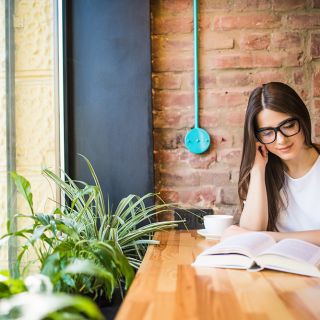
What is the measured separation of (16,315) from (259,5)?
1901mm

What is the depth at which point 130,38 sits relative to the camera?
1.96 meters

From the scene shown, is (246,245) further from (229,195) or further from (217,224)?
(229,195)

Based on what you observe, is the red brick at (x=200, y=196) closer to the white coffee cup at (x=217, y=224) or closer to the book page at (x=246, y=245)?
the white coffee cup at (x=217, y=224)

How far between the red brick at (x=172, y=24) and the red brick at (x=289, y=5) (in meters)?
0.45

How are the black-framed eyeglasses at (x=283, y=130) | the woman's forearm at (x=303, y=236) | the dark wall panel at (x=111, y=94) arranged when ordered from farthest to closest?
the dark wall panel at (x=111, y=94) < the black-framed eyeglasses at (x=283, y=130) < the woman's forearm at (x=303, y=236)

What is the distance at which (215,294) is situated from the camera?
3.03 feet

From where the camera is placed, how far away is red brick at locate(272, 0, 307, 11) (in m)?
2.01

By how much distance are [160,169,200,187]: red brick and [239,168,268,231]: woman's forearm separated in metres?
0.35

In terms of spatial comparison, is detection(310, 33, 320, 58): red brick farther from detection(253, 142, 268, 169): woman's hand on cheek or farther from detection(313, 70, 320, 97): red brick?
detection(253, 142, 268, 169): woman's hand on cheek

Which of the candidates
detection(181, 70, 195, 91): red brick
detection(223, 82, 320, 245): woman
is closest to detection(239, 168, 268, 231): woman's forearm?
detection(223, 82, 320, 245): woman

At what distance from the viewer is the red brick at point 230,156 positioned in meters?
2.03

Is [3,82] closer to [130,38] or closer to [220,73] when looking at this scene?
[130,38]

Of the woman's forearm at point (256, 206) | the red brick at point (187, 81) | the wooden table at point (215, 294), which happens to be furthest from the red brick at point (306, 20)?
the wooden table at point (215, 294)

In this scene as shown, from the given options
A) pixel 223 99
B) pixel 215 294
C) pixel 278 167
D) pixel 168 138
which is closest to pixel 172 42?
pixel 223 99
